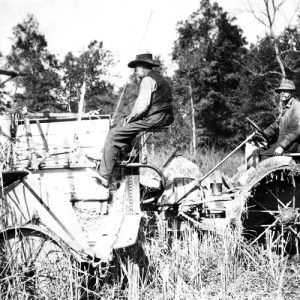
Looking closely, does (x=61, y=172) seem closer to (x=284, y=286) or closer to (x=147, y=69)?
(x=147, y=69)

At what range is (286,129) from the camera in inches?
249

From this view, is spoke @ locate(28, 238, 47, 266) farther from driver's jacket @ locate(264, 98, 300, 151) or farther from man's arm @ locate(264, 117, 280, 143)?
man's arm @ locate(264, 117, 280, 143)

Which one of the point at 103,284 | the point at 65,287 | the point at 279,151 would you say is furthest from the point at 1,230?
the point at 279,151

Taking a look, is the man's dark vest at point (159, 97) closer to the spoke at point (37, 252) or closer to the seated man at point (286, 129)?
the seated man at point (286, 129)

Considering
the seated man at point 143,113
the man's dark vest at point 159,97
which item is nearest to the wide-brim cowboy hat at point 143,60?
the seated man at point 143,113

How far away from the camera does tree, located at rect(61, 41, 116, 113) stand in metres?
32.5

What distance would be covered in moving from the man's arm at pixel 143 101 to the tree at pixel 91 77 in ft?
81.6

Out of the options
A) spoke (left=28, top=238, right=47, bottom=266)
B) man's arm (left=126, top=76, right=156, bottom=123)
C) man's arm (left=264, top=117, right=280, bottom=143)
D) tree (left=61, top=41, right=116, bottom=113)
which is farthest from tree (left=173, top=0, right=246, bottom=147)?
spoke (left=28, top=238, right=47, bottom=266)

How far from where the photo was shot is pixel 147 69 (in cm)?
581

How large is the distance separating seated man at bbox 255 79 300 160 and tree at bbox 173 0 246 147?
939 inches

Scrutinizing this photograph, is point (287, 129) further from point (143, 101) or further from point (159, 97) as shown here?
point (143, 101)

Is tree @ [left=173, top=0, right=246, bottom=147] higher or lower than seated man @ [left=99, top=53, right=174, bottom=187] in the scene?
higher

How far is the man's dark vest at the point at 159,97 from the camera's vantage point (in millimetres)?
5562

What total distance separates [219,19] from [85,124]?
32657 mm
